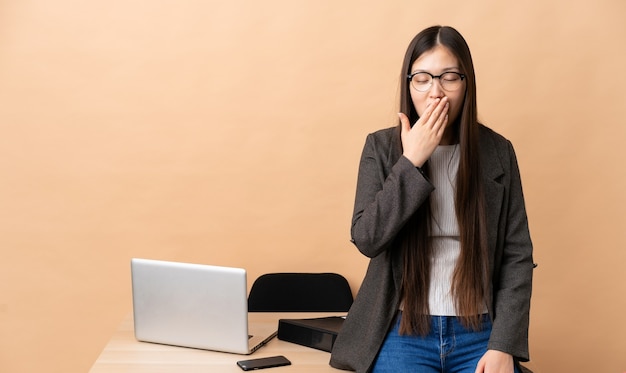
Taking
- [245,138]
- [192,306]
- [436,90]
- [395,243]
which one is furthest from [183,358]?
[245,138]

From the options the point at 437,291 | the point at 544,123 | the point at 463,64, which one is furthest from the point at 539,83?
the point at 437,291

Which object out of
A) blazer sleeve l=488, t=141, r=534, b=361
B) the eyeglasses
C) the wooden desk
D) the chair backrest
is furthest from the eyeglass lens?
the chair backrest

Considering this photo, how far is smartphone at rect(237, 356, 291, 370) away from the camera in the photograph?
209 centimetres

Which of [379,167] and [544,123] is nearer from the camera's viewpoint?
[379,167]

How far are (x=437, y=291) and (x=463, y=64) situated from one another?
2.13ft

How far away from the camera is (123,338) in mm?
2350

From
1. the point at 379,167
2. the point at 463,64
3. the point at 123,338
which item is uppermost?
the point at 463,64

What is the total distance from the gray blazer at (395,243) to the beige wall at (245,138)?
3.45 feet

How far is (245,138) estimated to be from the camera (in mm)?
3205

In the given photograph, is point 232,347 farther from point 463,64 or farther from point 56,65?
point 56,65

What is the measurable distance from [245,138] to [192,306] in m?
1.15

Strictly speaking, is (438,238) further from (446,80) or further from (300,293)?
(300,293)

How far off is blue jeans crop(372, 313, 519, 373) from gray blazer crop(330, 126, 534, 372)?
5 cm

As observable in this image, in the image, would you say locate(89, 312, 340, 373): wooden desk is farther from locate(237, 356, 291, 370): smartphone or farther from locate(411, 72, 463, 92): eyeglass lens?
locate(411, 72, 463, 92): eyeglass lens
